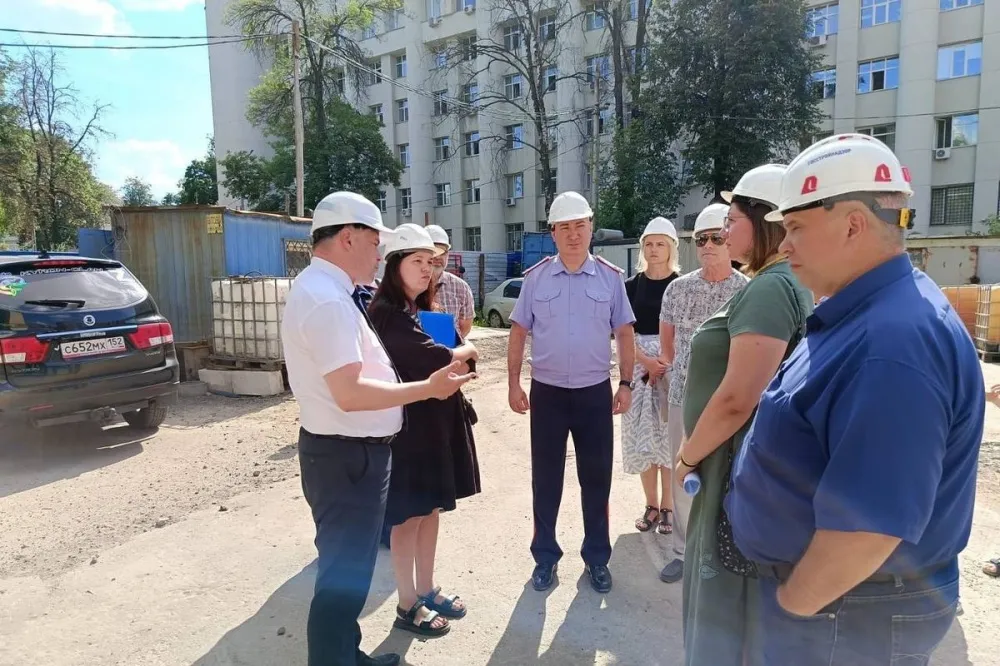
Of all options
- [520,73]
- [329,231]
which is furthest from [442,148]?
[329,231]

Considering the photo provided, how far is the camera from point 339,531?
2.07m

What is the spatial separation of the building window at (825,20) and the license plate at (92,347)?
2543cm

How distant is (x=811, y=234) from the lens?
1277 mm

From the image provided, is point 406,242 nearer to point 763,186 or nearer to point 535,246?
point 763,186

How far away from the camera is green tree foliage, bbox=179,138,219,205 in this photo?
4259 cm

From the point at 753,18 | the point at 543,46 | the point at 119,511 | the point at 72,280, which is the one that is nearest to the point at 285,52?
the point at 543,46

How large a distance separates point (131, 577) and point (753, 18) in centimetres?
2209

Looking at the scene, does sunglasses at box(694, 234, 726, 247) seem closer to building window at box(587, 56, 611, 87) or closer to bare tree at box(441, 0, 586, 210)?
bare tree at box(441, 0, 586, 210)

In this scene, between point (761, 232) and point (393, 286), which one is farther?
point (393, 286)

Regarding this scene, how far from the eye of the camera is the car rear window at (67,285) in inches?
191

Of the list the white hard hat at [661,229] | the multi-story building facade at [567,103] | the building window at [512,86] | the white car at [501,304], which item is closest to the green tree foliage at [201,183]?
the multi-story building facade at [567,103]

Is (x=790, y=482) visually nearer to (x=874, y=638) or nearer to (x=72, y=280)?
(x=874, y=638)

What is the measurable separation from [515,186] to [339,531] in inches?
1180

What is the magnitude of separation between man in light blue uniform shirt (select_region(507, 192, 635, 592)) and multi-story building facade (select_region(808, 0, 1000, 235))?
21.7 m
